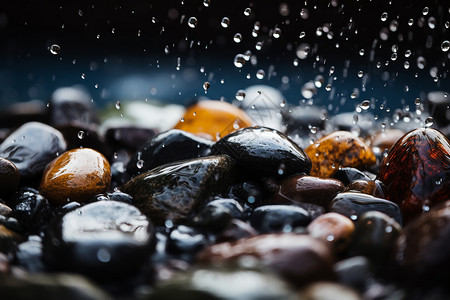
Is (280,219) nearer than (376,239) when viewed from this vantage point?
No

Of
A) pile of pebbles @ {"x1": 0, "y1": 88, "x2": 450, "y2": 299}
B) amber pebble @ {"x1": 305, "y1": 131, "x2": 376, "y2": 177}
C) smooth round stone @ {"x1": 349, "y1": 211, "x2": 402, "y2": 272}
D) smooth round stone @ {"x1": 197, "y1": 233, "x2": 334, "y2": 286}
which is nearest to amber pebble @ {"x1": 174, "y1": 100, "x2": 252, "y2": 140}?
pile of pebbles @ {"x1": 0, "y1": 88, "x2": 450, "y2": 299}

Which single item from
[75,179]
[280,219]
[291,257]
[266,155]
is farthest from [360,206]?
[75,179]

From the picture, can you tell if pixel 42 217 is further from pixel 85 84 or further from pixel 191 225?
pixel 85 84

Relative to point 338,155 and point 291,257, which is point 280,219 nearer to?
point 291,257

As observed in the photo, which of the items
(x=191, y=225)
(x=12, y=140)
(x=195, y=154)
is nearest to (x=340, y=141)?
(x=195, y=154)

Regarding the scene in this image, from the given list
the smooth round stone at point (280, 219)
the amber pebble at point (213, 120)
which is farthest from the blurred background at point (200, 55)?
the smooth round stone at point (280, 219)

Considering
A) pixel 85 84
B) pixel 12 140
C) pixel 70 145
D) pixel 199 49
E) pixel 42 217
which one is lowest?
pixel 42 217

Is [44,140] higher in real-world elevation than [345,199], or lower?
higher
